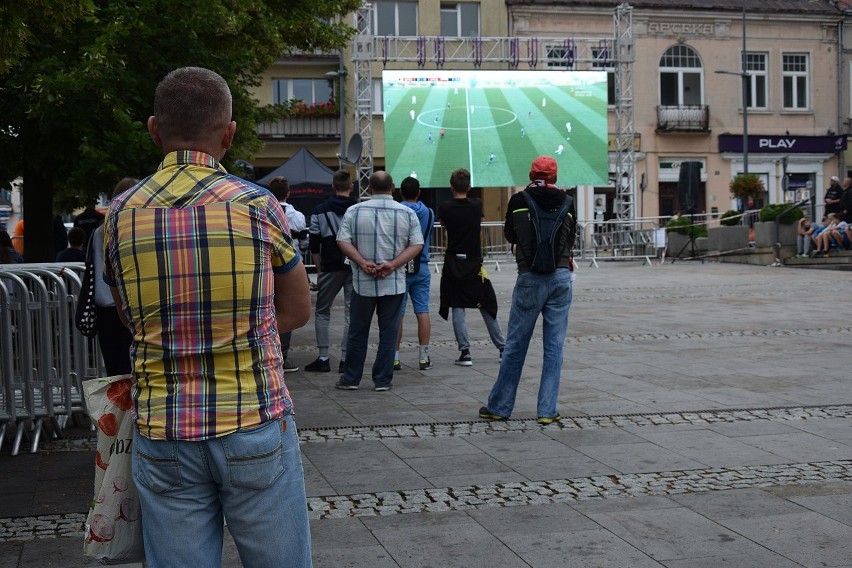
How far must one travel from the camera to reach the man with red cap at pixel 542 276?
7.81 m

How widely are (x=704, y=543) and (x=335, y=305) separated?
1460 cm

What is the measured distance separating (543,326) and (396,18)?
3746 cm

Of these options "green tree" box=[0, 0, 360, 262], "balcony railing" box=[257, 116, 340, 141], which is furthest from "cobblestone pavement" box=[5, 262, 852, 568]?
"balcony railing" box=[257, 116, 340, 141]

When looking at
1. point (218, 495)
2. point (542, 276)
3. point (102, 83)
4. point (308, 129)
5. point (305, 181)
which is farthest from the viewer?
point (308, 129)

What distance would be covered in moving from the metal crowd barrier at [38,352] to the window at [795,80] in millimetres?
44001

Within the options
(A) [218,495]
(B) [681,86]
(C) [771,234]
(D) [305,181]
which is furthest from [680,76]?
(A) [218,495]

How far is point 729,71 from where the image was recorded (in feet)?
148

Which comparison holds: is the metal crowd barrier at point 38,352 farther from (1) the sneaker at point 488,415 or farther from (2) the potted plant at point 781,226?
(2) the potted plant at point 781,226

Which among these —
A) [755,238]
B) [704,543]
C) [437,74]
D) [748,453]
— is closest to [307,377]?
[748,453]

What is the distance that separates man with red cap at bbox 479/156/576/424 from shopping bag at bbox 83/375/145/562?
16.6 ft

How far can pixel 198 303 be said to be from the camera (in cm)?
279

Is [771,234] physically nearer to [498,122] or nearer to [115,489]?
[498,122]

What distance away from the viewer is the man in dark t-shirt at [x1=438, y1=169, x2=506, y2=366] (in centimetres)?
1100

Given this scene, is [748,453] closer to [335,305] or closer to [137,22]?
[137,22]
